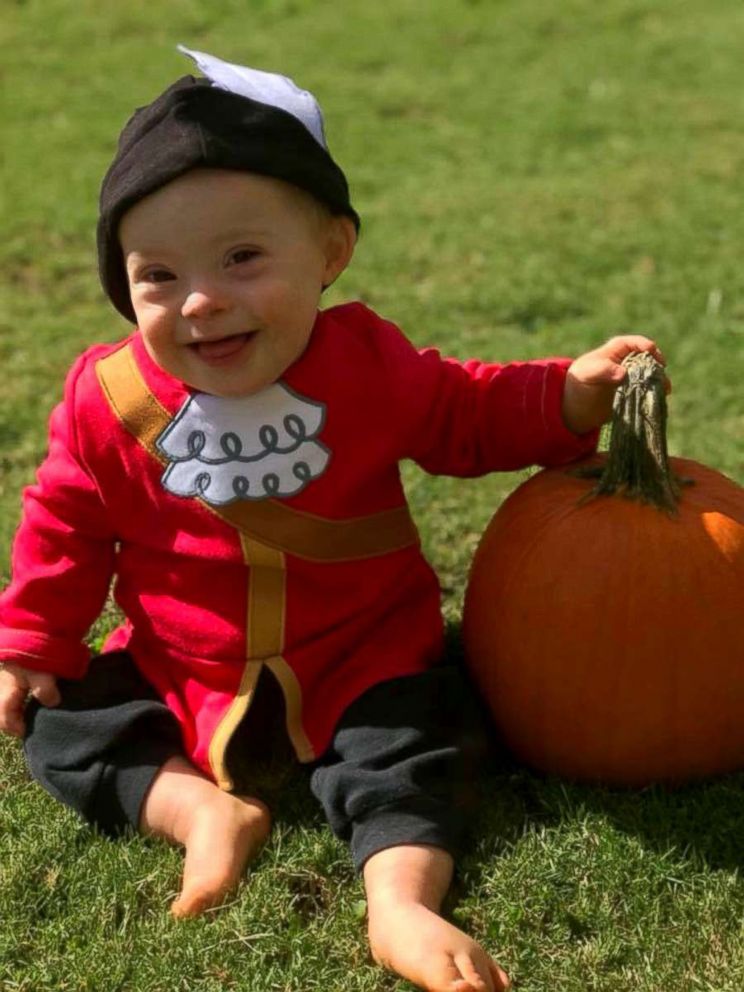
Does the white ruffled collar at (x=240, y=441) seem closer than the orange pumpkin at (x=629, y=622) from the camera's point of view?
No

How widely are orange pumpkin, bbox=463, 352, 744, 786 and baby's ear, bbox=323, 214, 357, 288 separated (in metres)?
0.64

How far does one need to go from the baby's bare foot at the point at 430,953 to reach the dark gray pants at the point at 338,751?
0.65ft

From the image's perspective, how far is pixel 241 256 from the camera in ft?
9.64

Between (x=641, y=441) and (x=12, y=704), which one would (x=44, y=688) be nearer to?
(x=12, y=704)

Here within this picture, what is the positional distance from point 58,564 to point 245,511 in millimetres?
451

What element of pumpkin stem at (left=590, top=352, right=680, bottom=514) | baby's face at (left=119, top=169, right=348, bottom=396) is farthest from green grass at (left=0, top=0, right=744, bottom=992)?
A: baby's face at (left=119, top=169, right=348, bottom=396)

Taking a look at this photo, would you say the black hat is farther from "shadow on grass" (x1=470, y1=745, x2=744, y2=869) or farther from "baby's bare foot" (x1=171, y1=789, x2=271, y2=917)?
"shadow on grass" (x1=470, y1=745, x2=744, y2=869)

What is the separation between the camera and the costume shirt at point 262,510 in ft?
10.2

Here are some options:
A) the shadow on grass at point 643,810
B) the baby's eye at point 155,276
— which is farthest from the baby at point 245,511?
the shadow on grass at point 643,810

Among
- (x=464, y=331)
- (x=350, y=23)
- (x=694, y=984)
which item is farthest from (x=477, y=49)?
(x=694, y=984)

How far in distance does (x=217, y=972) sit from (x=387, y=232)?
172 inches

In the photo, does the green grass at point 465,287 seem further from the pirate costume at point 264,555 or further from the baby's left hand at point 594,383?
the baby's left hand at point 594,383

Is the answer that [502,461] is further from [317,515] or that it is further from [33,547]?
[33,547]

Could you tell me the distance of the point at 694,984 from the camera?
103 inches
